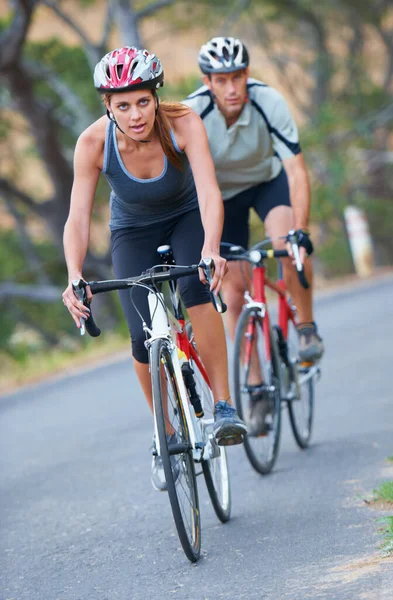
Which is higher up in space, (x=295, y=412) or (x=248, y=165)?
(x=248, y=165)

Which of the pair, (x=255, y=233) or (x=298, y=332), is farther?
(x=255, y=233)

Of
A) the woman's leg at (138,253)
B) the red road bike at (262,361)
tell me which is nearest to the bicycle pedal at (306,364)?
the red road bike at (262,361)

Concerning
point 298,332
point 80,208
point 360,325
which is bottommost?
point 360,325

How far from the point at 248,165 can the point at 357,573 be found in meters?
3.15

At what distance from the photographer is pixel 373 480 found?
6.02 meters

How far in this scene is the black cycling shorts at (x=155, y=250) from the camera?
17.4 feet

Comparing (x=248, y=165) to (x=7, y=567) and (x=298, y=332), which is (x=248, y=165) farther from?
(x=7, y=567)

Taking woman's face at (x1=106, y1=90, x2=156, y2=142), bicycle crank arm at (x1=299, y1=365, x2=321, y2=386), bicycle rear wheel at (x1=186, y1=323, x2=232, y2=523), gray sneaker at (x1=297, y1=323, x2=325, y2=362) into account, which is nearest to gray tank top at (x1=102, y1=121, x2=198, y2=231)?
woman's face at (x1=106, y1=90, x2=156, y2=142)

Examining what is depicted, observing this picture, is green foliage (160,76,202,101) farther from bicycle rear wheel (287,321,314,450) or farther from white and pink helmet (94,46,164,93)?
white and pink helmet (94,46,164,93)

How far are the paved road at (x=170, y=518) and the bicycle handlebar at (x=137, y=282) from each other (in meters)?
1.02

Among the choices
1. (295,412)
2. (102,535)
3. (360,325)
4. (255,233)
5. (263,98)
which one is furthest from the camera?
(255,233)

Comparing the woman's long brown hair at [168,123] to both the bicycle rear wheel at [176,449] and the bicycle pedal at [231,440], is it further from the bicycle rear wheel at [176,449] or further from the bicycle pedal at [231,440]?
the bicycle pedal at [231,440]

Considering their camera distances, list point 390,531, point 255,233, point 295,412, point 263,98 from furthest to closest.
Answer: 1. point 255,233
2. point 295,412
3. point 263,98
4. point 390,531

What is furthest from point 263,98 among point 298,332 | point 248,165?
point 298,332
